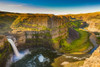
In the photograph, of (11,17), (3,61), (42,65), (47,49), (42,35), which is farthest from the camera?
(11,17)

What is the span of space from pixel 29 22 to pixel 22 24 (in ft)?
19.7

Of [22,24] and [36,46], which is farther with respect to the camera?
[22,24]

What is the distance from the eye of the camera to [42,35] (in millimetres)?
47844

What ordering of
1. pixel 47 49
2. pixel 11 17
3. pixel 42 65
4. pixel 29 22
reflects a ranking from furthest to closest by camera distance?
1. pixel 11 17
2. pixel 29 22
3. pixel 47 49
4. pixel 42 65

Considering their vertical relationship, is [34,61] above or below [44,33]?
below

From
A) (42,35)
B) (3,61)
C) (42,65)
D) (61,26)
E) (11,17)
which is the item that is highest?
(11,17)

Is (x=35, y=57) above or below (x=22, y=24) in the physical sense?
below

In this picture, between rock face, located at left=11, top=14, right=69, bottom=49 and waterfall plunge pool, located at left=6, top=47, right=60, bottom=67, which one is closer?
waterfall plunge pool, located at left=6, top=47, right=60, bottom=67

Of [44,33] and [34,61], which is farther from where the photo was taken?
[44,33]

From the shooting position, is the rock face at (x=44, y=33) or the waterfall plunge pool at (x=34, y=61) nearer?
the waterfall plunge pool at (x=34, y=61)

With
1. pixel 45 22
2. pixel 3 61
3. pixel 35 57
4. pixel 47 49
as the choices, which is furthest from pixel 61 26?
pixel 3 61

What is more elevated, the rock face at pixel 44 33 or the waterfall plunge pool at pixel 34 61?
the rock face at pixel 44 33

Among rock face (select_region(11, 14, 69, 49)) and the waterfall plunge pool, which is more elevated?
rock face (select_region(11, 14, 69, 49))

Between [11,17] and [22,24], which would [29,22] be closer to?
[22,24]
